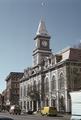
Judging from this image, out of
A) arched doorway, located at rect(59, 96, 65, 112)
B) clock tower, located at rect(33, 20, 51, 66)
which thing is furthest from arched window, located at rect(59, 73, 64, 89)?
clock tower, located at rect(33, 20, 51, 66)

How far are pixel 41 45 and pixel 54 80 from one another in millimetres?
38937

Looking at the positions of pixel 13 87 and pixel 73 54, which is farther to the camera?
pixel 13 87

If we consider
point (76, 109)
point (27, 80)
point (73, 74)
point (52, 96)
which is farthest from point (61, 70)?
point (76, 109)

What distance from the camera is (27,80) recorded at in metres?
129

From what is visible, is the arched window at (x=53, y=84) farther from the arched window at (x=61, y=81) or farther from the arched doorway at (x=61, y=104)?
the arched doorway at (x=61, y=104)

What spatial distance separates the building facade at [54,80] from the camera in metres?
89.2

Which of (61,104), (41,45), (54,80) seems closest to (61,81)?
(54,80)

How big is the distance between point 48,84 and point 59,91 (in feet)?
33.4

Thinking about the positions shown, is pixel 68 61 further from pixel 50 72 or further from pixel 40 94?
pixel 40 94

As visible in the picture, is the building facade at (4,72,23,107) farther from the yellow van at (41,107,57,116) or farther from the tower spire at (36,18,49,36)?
the yellow van at (41,107,57,116)

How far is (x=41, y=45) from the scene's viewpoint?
135500 millimetres

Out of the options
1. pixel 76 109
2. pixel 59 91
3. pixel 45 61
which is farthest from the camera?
pixel 45 61

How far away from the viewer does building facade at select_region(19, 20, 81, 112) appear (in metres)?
89.2

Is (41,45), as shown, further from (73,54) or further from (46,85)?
(73,54)
